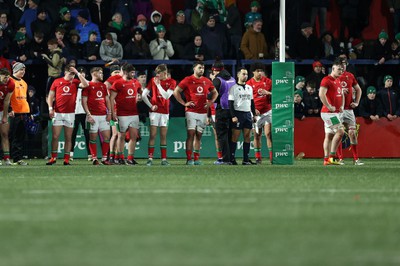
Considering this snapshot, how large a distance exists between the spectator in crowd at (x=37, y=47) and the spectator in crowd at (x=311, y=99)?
704 cm

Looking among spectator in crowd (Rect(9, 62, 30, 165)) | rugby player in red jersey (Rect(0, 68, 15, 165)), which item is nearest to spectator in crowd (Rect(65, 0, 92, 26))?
spectator in crowd (Rect(9, 62, 30, 165))

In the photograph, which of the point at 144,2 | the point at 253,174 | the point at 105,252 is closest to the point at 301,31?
the point at 144,2

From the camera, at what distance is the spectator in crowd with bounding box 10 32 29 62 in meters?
28.3

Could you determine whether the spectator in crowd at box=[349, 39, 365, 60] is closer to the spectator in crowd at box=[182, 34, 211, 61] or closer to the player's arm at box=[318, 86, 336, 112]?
the spectator in crowd at box=[182, 34, 211, 61]

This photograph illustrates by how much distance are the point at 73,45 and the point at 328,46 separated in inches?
286

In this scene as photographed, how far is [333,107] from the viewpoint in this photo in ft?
78.2

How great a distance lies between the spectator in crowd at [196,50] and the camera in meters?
29.7

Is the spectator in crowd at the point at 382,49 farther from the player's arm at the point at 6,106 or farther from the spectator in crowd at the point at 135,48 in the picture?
the player's arm at the point at 6,106

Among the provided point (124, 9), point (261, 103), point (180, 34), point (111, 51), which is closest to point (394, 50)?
point (180, 34)

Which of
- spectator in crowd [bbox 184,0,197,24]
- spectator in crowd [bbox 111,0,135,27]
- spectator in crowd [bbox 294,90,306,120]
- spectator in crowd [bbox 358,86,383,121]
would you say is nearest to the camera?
spectator in crowd [bbox 294,90,306,120]

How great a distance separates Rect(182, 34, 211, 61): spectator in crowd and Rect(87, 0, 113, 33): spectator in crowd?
98.5 inches

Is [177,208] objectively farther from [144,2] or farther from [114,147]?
[144,2]

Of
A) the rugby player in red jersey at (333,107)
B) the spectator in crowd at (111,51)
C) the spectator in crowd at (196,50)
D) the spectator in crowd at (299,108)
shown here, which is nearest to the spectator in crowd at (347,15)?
the spectator in crowd at (299,108)

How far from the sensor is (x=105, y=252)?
→ 26.1 ft
